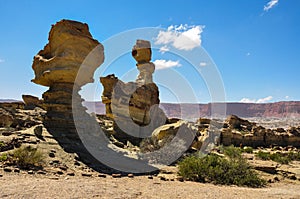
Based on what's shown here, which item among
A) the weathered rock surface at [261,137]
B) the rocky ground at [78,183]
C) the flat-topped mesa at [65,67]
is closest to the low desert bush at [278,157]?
the rocky ground at [78,183]

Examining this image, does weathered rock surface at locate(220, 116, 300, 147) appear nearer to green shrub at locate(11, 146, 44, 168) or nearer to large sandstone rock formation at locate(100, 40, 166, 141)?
large sandstone rock formation at locate(100, 40, 166, 141)

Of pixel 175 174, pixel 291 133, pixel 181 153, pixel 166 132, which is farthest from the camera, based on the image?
pixel 291 133

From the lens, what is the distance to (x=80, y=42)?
41.4 ft

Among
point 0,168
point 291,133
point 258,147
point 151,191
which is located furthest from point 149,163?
point 291,133

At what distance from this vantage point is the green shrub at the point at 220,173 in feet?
29.9

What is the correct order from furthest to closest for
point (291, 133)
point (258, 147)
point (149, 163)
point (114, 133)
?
point (291, 133) → point (258, 147) → point (114, 133) → point (149, 163)

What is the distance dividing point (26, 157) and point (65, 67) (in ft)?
17.4

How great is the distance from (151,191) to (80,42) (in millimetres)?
8519

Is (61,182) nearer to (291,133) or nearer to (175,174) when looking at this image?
(175,174)

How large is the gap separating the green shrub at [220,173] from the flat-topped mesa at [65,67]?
5.89m

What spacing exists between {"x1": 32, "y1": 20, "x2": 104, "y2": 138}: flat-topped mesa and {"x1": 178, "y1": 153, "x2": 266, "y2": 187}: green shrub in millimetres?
5889

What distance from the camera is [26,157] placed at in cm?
830

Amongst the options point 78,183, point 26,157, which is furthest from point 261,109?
point 78,183

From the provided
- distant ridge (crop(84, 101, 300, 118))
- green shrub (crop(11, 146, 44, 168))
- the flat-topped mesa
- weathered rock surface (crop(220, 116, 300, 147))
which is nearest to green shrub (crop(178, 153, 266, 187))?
green shrub (crop(11, 146, 44, 168))
